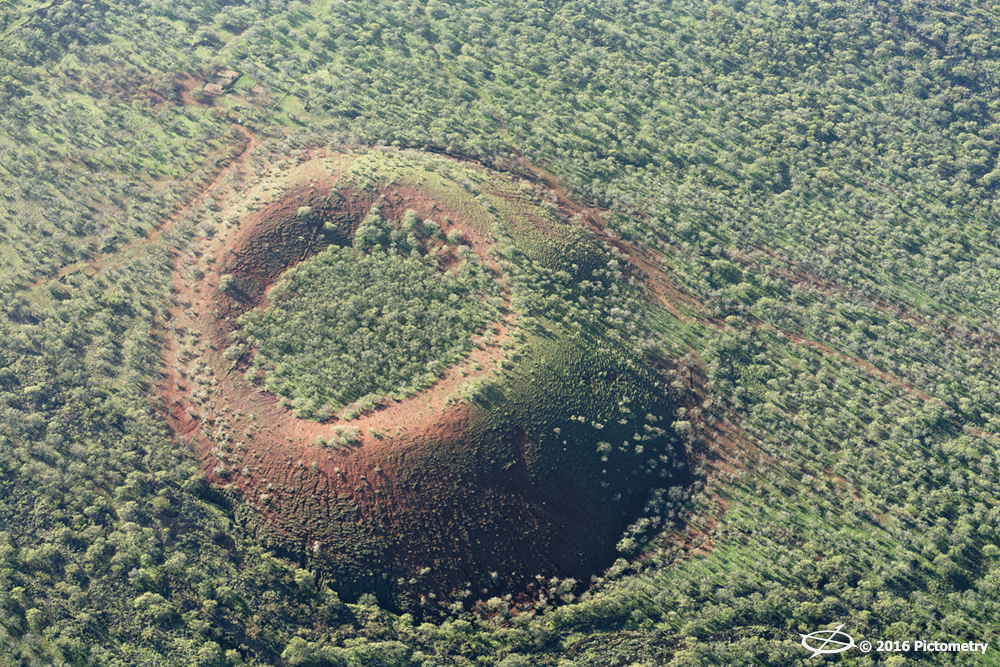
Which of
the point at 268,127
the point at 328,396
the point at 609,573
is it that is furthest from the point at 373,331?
the point at 268,127

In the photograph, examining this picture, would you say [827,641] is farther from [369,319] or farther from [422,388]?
[369,319]

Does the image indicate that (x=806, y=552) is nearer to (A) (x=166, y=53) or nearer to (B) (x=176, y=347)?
(B) (x=176, y=347)

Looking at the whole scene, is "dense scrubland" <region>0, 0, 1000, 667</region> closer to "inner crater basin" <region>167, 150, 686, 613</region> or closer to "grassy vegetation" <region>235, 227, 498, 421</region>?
"inner crater basin" <region>167, 150, 686, 613</region>

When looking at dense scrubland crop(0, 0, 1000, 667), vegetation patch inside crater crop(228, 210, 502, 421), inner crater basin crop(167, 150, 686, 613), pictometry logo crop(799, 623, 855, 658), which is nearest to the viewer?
dense scrubland crop(0, 0, 1000, 667)

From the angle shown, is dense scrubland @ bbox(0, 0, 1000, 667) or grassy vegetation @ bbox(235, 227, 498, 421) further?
grassy vegetation @ bbox(235, 227, 498, 421)

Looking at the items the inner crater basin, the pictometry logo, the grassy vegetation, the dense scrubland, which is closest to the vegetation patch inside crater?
the grassy vegetation

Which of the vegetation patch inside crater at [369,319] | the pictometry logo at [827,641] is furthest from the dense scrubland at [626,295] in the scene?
the vegetation patch inside crater at [369,319]

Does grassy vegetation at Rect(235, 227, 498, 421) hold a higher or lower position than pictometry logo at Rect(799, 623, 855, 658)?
higher
